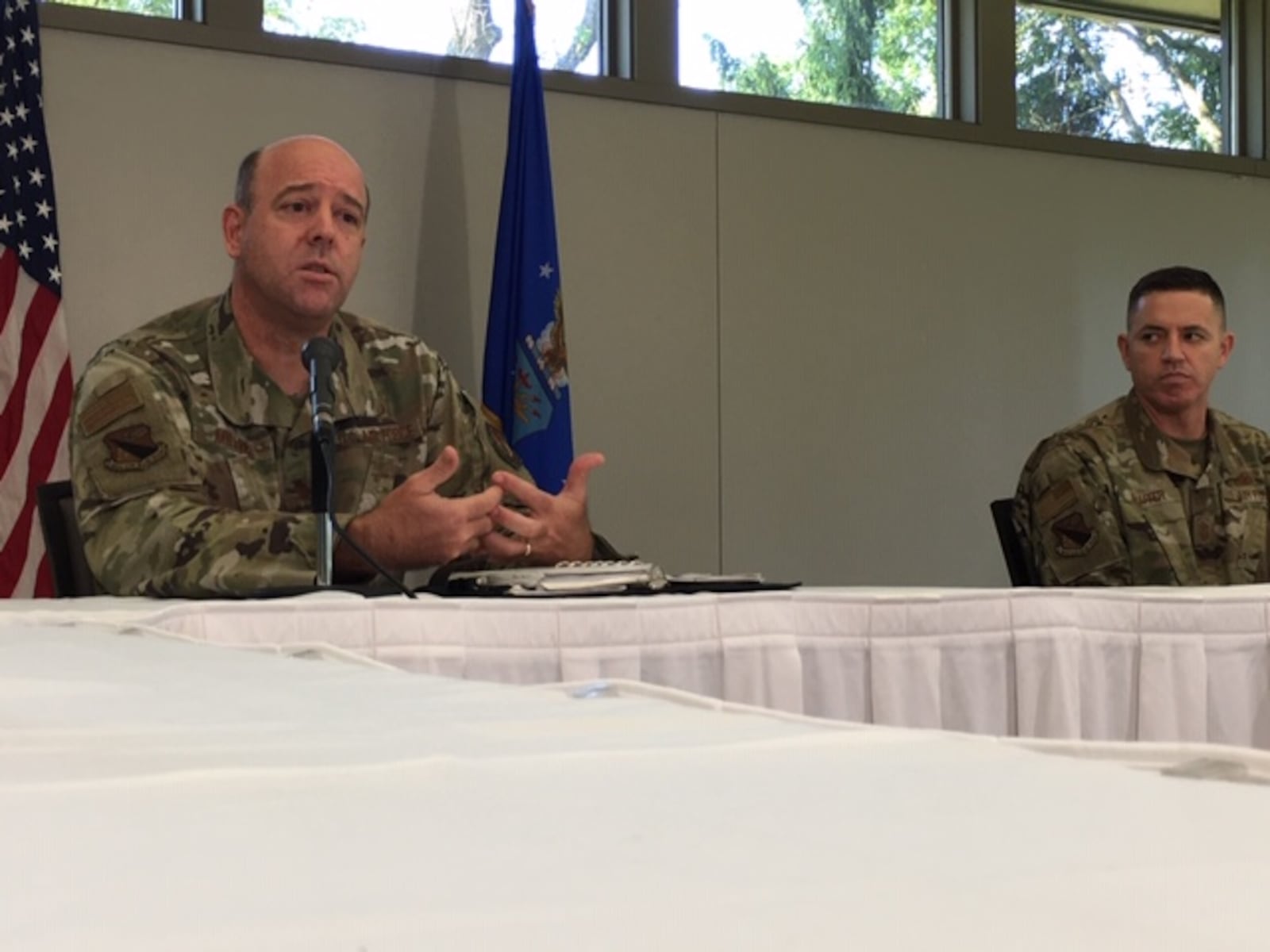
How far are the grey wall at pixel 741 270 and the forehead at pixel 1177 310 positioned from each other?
150 cm

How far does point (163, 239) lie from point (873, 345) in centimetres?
216

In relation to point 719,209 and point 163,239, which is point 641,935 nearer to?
point 163,239

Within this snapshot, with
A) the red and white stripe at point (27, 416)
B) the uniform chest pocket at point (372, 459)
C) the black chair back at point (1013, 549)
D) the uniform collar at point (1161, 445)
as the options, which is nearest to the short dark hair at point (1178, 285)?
the uniform collar at point (1161, 445)

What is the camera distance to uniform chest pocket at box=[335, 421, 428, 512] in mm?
2582

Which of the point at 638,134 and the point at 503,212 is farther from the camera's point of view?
the point at 638,134

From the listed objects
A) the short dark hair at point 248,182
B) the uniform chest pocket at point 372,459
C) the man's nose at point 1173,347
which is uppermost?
the short dark hair at point 248,182

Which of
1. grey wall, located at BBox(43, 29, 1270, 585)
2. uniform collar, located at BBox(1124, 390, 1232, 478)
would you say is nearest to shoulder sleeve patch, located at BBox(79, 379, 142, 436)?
grey wall, located at BBox(43, 29, 1270, 585)

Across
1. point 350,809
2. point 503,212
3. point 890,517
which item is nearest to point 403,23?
point 503,212

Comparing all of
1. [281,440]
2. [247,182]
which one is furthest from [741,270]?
[281,440]

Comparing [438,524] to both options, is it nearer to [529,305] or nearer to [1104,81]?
[529,305]

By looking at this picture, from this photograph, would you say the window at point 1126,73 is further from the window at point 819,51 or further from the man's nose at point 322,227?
the man's nose at point 322,227

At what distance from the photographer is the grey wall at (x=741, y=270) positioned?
13.1ft

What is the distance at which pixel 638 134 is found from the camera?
15.3ft

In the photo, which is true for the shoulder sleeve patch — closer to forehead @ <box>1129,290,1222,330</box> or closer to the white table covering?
the white table covering
